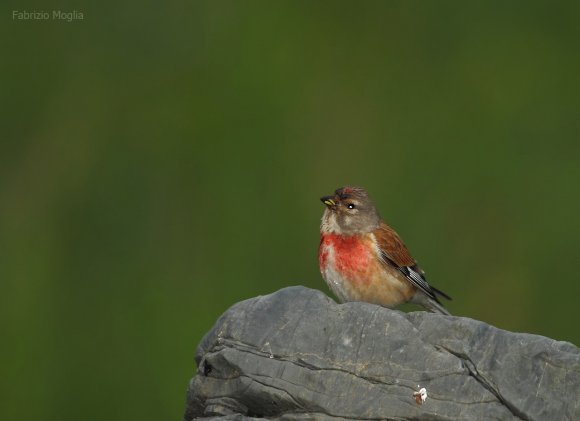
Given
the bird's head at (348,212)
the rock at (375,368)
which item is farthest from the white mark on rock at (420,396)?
the bird's head at (348,212)

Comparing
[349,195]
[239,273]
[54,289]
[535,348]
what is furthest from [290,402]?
[54,289]

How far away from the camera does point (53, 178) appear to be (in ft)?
69.1

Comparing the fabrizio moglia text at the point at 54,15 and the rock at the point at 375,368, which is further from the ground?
the fabrizio moglia text at the point at 54,15

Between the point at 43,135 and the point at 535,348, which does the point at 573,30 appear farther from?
the point at 535,348

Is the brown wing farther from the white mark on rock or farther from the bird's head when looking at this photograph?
the white mark on rock

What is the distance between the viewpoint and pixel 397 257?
1336cm

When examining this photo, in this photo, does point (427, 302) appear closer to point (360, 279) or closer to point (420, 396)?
point (360, 279)

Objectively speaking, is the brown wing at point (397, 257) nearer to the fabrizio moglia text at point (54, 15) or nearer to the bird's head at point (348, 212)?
the bird's head at point (348, 212)

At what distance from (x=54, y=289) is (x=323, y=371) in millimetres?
10726

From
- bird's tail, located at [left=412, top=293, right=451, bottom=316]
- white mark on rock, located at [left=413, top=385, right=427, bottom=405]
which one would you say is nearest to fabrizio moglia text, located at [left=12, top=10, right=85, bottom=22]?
bird's tail, located at [left=412, top=293, right=451, bottom=316]

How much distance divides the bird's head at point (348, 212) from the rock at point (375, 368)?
2.75 meters

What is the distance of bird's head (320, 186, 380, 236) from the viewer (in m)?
13.2

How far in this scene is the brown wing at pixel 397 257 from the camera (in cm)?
1330

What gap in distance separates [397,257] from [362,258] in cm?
40
